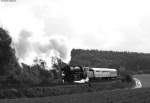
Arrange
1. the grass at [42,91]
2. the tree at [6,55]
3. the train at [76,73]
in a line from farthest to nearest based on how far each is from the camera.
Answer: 1. the train at [76,73]
2. the tree at [6,55]
3. the grass at [42,91]

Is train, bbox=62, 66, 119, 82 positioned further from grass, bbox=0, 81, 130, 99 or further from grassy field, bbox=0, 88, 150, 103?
grassy field, bbox=0, 88, 150, 103

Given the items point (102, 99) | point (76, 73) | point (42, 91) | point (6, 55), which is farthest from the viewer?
point (76, 73)

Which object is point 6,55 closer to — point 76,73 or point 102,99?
point 76,73

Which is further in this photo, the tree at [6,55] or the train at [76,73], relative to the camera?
the train at [76,73]

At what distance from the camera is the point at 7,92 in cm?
3397

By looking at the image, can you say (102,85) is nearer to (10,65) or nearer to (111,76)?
(10,65)

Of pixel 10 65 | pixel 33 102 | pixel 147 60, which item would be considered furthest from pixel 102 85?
pixel 147 60

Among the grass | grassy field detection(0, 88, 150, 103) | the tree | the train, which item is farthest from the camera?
the train

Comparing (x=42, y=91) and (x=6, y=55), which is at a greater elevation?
(x=6, y=55)

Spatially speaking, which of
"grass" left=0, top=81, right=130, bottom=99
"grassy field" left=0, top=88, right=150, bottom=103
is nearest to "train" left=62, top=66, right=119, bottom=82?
"grass" left=0, top=81, right=130, bottom=99

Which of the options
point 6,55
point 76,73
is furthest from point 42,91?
point 76,73

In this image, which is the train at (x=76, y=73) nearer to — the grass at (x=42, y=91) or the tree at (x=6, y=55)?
the grass at (x=42, y=91)

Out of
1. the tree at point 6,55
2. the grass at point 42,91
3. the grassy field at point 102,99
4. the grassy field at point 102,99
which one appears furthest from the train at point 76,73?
the grassy field at point 102,99

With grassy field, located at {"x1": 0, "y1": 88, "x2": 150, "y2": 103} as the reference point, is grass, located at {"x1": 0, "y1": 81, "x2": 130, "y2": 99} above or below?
above
